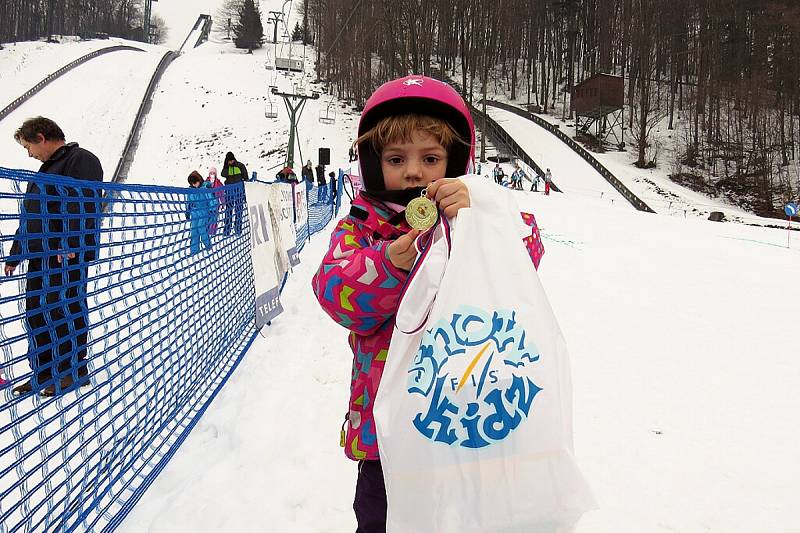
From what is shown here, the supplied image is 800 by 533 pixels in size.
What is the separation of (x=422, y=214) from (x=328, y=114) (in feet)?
140

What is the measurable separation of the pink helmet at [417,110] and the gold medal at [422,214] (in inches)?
14.8

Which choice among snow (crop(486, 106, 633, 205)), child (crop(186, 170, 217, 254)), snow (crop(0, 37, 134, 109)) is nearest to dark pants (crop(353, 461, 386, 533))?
child (crop(186, 170, 217, 254))

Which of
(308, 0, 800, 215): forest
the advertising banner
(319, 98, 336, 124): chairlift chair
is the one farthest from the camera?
(319, 98, 336, 124): chairlift chair

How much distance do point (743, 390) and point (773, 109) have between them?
46875mm

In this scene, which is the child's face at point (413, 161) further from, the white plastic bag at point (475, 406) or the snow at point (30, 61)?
the snow at point (30, 61)

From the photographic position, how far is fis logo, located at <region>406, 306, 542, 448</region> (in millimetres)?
1152

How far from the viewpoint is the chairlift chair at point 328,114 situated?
39.6 meters

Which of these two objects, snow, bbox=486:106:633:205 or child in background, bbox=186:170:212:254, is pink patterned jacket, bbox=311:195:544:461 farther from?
snow, bbox=486:106:633:205

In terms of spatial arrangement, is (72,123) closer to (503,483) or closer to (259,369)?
(259,369)

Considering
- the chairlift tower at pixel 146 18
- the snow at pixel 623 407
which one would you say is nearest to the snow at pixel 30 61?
the chairlift tower at pixel 146 18

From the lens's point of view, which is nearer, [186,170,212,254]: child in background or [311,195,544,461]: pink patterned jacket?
[311,195,544,461]: pink patterned jacket

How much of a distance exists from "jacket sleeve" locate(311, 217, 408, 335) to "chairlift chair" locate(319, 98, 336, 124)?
1577 inches

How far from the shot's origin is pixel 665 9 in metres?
43.9

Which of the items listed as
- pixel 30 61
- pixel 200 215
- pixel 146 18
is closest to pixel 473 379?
pixel 200 215
